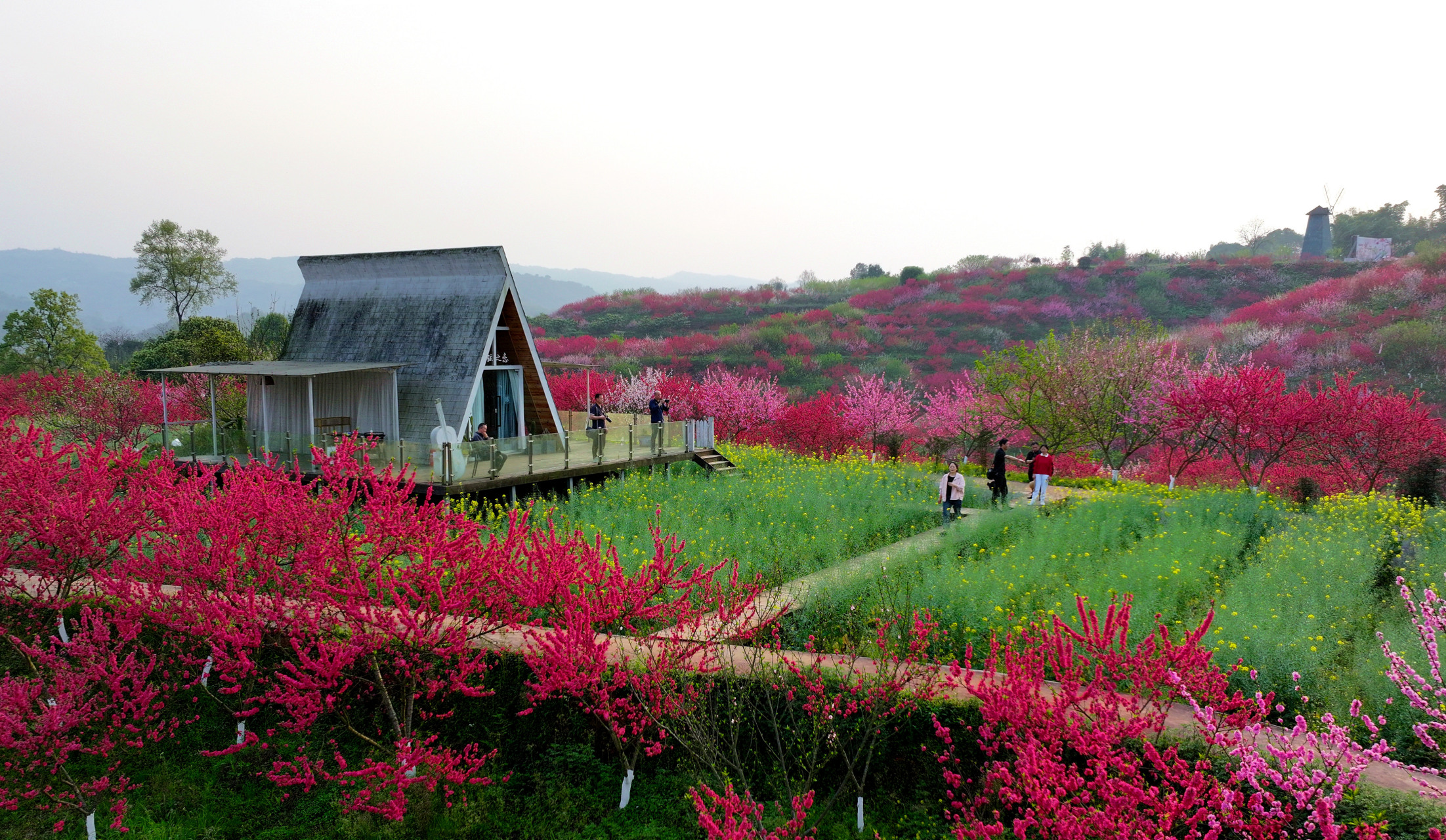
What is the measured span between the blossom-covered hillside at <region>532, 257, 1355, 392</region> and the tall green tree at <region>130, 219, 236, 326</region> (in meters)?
18.5

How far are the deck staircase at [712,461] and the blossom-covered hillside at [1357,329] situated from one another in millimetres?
25309

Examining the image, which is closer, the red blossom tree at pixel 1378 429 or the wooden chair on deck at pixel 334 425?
the red blossom tree at pixel 1378 429

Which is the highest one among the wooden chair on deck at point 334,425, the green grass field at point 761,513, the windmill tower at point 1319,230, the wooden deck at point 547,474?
the windmill tower at point 1319,230

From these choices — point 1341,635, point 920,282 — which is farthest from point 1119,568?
point 920,282

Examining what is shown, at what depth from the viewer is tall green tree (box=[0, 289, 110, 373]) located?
34375 millimetres

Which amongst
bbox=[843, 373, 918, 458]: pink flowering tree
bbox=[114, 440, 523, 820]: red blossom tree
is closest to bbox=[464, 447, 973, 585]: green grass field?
bbox=[114, 440, 523, 820]: red blossom tree

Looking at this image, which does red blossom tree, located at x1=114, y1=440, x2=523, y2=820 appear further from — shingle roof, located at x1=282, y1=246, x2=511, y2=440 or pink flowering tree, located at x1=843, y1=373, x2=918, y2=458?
pink flowering tree, located at x1=843, y1=373, x2=918, y2=458

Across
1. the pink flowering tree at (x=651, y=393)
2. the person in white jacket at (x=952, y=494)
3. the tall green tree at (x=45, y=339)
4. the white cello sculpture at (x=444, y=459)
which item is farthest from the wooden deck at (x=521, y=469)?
the tall green tree at (x=45, y=339)

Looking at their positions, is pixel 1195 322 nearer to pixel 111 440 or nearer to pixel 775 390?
pixel 775 390

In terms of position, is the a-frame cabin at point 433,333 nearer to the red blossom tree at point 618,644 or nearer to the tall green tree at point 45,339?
the red blossom tree at point 618,644

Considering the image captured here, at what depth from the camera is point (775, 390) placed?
33875 millimetres

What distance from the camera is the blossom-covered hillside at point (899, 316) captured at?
4947 cm

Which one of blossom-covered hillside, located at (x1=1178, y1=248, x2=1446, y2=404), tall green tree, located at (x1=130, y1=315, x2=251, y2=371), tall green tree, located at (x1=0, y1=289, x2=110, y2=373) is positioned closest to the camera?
tall green tree, located at (x1=130, y1=315, x2=251, y2=371)

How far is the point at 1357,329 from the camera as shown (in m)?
41.1
